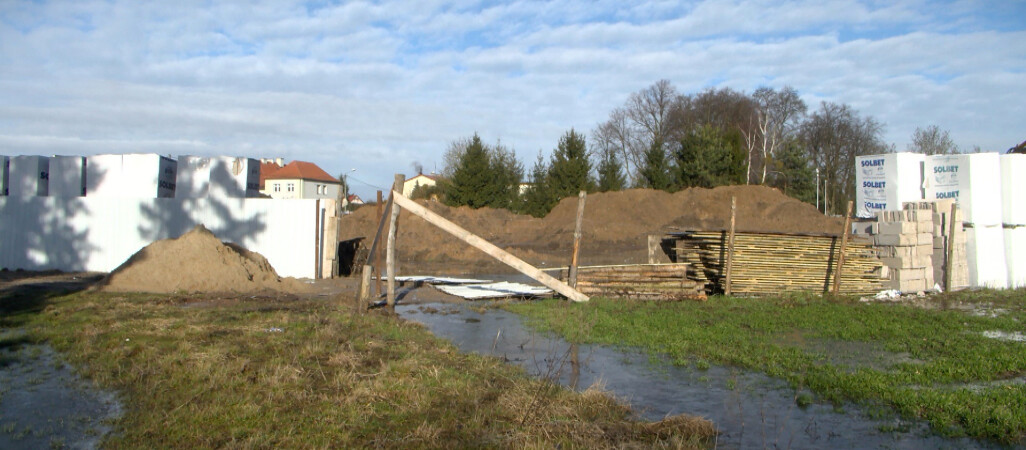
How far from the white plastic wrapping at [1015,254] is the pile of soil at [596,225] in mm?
8320

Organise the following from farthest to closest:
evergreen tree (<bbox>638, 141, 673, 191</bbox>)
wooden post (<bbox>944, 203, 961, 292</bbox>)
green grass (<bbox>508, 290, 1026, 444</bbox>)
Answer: evergreen tree (<bbox>638, 141, 673, 191</bbox>) → wooden post (<bbox>944, 203, 961, 292</bbox>) → green grass (<bbox>508, 290, 1026, 444</bbox>)

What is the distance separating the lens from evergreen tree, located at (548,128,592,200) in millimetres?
44688

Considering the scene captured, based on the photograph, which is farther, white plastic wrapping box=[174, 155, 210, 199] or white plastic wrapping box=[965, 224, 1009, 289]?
white plastic wrapping box=[174, 155, 210, 199]

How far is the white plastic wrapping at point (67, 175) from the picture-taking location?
2166 cm

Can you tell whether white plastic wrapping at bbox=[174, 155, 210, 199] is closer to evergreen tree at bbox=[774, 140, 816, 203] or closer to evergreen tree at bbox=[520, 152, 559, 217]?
evergreen tree at bbox=[520, 152, 559, 217]

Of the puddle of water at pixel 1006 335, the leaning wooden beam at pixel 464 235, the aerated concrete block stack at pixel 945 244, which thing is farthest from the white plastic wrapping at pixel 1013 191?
the leaning wooden beam at pixel 464 235

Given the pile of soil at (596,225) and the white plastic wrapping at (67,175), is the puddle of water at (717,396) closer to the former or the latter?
the white plastic wrapping at (67,175)

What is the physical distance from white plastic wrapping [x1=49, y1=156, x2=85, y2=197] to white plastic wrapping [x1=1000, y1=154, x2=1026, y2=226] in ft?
88.4

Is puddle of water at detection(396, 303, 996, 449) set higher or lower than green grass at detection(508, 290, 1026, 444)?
lower

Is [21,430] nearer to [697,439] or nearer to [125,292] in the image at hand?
[697,439]

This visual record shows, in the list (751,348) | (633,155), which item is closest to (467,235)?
(751,348)

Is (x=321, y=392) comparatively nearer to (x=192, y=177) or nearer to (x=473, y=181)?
(x=192, y=177)

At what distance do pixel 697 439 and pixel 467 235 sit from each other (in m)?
7.73

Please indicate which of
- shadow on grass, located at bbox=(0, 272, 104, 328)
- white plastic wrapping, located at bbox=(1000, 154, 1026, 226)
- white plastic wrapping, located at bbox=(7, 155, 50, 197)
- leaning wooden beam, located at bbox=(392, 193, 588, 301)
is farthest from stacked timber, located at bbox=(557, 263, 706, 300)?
white plastic wrapping, located at bbox=(7, 155, 50, 197)
